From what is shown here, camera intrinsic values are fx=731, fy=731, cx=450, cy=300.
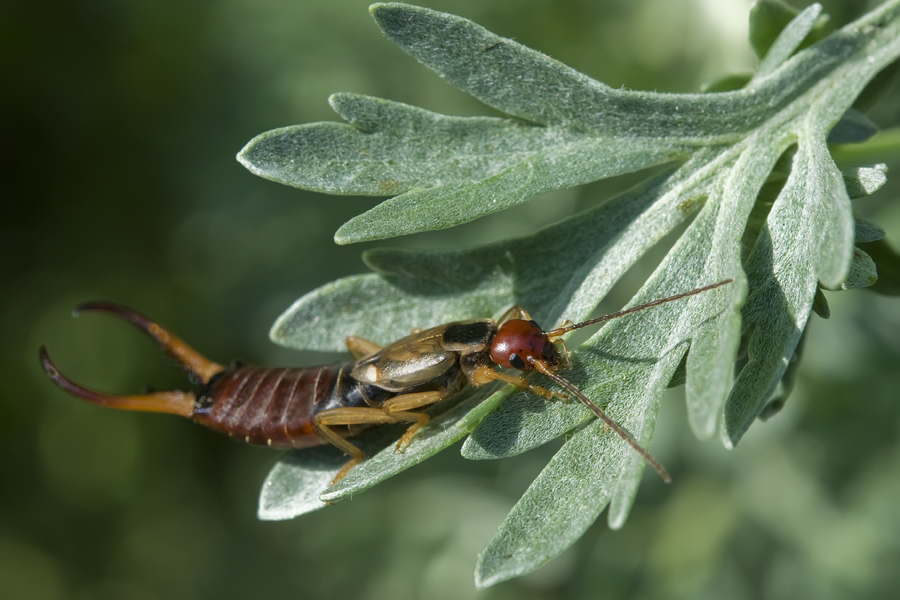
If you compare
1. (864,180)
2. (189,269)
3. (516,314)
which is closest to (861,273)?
(864,180)

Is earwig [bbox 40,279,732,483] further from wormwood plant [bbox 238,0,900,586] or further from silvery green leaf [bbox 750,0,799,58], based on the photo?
silvery green leaf [bbox 750,0,799,58]

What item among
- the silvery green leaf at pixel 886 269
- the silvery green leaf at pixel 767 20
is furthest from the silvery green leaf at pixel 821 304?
the silvery green leaf at pixel 767 20

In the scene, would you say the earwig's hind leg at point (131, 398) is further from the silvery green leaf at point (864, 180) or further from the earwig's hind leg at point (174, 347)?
the silvery green leaf at point (864, 180)

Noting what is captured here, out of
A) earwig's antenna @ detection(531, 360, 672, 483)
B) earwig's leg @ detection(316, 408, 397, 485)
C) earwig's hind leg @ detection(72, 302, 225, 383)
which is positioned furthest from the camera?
earwig's hind leg @ detection(72, 302, 225, 383)

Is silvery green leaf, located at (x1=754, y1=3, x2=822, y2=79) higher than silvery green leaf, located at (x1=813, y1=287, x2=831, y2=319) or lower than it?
higher

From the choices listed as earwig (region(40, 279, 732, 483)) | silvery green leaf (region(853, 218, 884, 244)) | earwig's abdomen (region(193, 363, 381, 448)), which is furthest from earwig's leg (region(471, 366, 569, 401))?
silvery green leaf (region(853, 218, 884, 244))

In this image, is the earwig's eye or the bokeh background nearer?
the earwig's eye
